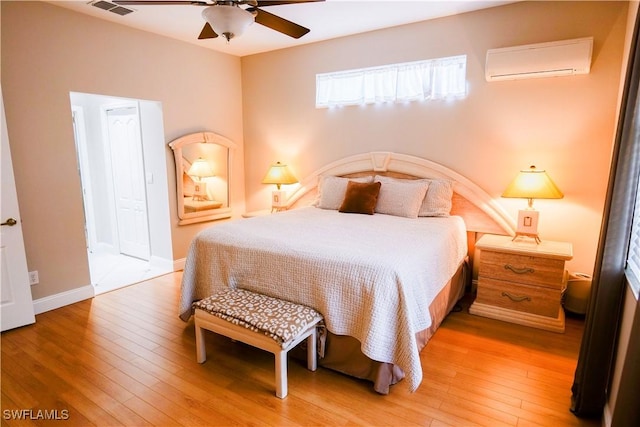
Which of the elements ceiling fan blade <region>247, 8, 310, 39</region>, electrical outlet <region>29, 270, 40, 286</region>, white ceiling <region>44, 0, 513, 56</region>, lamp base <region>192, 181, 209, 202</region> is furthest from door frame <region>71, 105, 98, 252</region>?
ceiling fan blade <region>247, 8, 310, 39</region>

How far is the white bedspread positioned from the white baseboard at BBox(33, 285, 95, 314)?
1.40m

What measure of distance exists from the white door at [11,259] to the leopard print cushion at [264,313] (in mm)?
1706

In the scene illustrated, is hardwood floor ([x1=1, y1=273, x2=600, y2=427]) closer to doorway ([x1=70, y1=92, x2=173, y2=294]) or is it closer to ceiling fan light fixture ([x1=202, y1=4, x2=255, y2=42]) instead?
doorway ([x1=70, y1=92, x2=173, y2=294])

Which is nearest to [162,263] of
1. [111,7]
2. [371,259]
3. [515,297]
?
[111,7]

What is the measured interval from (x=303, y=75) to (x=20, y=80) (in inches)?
112

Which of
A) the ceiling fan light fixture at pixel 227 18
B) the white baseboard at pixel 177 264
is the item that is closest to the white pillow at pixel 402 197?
the ceiling fan light fixture at pixel 227 18

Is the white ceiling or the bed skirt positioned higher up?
the white ceiling

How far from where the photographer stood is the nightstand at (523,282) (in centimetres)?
286

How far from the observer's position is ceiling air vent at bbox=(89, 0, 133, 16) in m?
3.12

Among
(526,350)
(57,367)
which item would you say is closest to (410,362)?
(526,350)

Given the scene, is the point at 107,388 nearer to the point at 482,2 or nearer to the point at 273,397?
the point at 273,397

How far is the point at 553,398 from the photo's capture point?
6.84 ft

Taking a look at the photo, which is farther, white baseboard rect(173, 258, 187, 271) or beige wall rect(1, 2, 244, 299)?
white baseboard rect(173, 258, 187, 271)

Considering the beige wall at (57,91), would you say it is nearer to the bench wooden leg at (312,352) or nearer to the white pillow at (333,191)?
the white pillow at (333,191)
